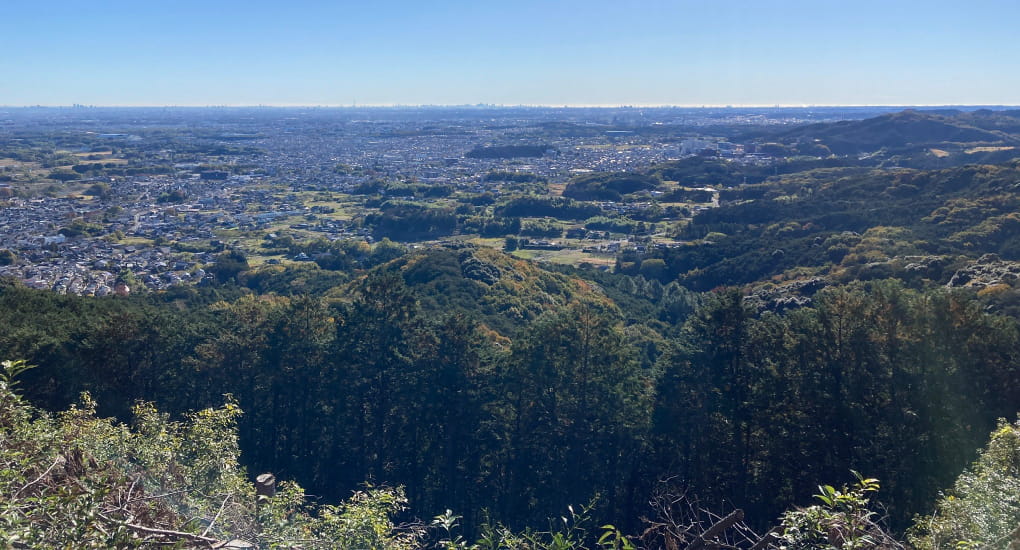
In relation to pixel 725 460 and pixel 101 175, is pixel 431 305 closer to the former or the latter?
pixel 725 460

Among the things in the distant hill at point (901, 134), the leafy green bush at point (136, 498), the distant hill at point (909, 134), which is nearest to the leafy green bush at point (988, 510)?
the leafy green bush at point (136, 498)

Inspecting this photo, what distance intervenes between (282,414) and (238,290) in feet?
84.2

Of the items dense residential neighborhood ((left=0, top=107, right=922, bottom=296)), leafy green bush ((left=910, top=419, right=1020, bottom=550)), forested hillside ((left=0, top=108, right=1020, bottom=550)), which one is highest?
leafy green bush ((left=910, top=419, right=1020, bottom=550))

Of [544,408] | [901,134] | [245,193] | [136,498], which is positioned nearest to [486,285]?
[544,408]

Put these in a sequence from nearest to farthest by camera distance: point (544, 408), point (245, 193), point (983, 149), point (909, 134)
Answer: point (544, 408)
point (245, 193)
point (983, 149)
point (909, 134)

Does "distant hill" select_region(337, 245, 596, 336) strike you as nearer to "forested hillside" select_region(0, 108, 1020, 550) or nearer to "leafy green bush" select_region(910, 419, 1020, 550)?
"forested hillside" select_region(0, 108, 1020, 550)

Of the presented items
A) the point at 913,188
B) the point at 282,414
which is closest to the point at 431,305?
the point at 282,414

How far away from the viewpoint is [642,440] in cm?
1502

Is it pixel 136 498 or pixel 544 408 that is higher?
pixel 136 498

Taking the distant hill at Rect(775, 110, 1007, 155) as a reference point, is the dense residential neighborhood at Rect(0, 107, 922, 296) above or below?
below

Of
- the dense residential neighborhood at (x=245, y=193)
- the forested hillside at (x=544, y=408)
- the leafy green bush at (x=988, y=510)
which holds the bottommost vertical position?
the dense residential neighborhood at (x=245, y=193)

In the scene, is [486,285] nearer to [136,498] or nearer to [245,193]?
[136,498]

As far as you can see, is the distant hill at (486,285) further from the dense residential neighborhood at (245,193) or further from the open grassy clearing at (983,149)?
the open grassy clearing at (983,149)

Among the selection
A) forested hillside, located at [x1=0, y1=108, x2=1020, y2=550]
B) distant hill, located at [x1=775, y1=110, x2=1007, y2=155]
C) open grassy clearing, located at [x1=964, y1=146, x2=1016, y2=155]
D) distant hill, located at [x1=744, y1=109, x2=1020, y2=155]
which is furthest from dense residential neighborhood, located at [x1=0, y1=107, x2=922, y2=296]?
open grassy clearing, located at [x1=964, y1=146, x2=1016, y2=155]
